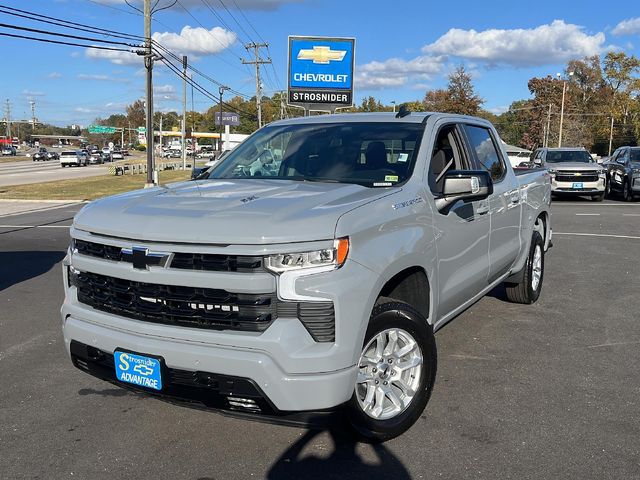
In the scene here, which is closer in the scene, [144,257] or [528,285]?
[144,257]

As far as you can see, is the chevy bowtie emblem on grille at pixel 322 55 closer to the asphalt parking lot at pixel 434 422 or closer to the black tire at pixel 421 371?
the asphalt parking lot at pixel 434 422

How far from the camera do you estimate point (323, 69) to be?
27.9 meters

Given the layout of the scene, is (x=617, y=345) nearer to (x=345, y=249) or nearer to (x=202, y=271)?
(x=345, y=249)

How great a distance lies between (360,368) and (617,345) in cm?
315

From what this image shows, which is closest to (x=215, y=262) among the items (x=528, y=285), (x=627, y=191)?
(x=528, y=285)

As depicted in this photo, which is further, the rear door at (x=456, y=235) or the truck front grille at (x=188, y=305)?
the rear door at (x=456, y=235)

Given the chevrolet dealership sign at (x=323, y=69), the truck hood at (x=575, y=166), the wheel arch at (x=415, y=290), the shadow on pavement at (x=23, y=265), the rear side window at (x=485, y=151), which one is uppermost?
the chevrolet dealership sign at (x=323, y=69)

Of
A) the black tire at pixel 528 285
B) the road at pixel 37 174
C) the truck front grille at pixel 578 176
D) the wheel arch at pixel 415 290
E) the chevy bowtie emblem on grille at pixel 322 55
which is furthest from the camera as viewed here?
the road at pixel 37 174

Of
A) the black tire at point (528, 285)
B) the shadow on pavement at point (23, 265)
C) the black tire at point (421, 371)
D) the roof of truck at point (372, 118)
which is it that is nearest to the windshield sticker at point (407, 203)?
the black tire at point (421, 371)

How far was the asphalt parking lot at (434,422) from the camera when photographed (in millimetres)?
3361

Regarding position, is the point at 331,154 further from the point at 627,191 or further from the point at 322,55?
the point at 322,55

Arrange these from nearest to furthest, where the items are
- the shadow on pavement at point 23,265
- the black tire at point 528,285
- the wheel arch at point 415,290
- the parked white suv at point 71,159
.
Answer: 1. the wheel arch at point 415,290
2. the black tire at point 528,285
3. the shadow on pavement at point 23,265
4. the parked white suv at point 71,159

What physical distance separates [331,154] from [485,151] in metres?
1.78

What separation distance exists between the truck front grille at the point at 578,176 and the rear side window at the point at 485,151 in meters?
15.0
